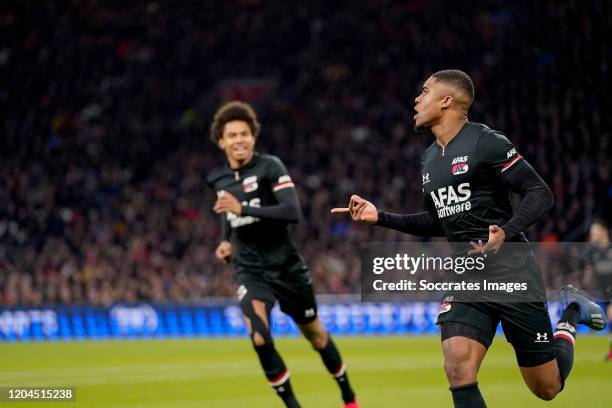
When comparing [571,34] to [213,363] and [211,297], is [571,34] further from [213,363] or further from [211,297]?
[213,363]

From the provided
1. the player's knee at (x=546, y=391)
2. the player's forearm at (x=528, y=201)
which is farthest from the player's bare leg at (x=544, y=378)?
the player's forearm at (x=528, y=201)

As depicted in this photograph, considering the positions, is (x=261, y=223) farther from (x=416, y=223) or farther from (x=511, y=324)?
(x=511, y=324)

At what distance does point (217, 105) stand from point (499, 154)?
2828 cm

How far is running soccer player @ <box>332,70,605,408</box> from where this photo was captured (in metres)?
5.37

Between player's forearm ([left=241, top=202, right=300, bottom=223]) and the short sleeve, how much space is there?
8.40ft

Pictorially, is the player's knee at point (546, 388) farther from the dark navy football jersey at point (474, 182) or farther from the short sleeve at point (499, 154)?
the short sleeve at point (499, 154)

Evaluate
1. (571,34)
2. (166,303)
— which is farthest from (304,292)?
(571,34)

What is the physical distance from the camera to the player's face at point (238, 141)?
27.5 ft

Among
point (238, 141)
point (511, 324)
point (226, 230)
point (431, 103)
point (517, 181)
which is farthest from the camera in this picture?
point (226, 230)

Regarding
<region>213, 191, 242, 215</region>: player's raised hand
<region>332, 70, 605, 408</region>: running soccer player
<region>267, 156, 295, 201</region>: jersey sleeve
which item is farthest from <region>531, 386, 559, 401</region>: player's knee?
<region>267, 156, 295, 201</region>: jersey sleeve

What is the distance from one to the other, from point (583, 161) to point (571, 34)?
16.3 ft

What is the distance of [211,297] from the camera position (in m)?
23.5

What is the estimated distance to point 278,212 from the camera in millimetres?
7906

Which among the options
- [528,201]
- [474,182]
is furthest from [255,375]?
[528,201]
